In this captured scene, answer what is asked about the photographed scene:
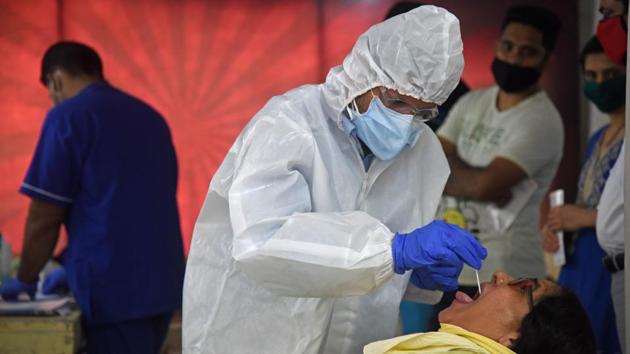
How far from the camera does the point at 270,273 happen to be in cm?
198

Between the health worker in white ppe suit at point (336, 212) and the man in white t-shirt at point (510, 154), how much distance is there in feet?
3.06

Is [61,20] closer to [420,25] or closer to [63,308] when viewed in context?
[63,308]

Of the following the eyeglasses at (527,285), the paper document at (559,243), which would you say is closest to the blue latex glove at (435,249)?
the eyeglasses at (527,285)

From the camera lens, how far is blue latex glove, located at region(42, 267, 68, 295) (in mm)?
3514

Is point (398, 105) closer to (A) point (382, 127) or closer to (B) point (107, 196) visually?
(A) point (382, 127)

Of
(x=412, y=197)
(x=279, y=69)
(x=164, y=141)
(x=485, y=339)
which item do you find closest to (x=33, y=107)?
(x=279, y=69)

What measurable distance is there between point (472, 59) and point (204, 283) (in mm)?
3216

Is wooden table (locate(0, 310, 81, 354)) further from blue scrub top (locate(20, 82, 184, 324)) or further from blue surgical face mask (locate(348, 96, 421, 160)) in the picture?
blue surgical face mask (locate(348, 96, 421, 160))

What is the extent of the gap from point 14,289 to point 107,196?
20.3 inches

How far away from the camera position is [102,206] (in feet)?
10.8

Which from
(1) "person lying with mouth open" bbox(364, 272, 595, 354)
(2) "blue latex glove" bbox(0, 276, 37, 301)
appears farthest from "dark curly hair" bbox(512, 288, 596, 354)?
(2) "blue latex glove" bbox(0, 276, 37, 301)

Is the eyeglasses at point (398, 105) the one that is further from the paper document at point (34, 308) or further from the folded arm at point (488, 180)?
the paper document at point (34, 308)

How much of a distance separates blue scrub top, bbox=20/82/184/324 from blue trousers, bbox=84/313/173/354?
0.21 ft

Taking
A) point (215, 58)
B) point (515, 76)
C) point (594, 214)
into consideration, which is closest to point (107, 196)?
point (515, 76)
